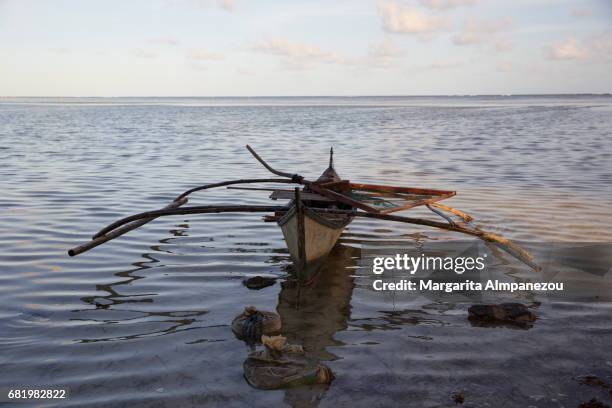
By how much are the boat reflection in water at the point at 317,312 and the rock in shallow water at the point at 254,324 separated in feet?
0.59

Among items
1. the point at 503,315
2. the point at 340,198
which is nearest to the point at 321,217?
the point at 340,198

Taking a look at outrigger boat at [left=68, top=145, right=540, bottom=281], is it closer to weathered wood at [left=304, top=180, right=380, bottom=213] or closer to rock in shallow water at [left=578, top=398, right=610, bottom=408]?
weathered wood at [left=304, top=180, right=380, bottom=213]

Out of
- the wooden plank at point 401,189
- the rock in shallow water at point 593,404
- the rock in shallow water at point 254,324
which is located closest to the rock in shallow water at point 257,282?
the rock in shallow water at point 254,324

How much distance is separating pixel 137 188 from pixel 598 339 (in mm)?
11649

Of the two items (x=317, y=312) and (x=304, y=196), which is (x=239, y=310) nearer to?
(x=317, y=312)

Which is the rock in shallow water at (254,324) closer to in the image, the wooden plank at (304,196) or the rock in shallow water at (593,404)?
the rock in shallow water at (593,404)

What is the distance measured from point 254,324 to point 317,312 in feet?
3.59

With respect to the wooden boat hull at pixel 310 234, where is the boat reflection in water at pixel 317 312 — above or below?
below

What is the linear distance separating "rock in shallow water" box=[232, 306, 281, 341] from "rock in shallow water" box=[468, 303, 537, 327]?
2298 mm

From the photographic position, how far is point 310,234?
6961mm

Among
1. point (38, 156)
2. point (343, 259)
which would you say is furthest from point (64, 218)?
point (38, 156)

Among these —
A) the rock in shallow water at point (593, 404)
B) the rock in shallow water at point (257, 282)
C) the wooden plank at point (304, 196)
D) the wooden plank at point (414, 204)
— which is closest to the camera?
the rock in shallow water at point (593, 404)

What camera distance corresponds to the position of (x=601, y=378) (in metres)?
4.84

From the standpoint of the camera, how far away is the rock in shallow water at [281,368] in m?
4.74
